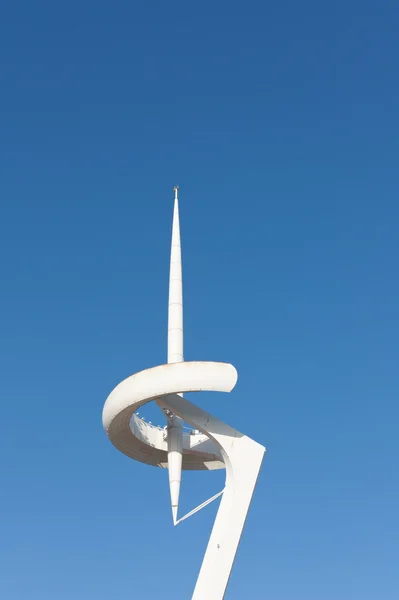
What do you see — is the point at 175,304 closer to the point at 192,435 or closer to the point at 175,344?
the point at 175,344

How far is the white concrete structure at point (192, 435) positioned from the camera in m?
51.5

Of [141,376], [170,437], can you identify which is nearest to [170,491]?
[170,437]

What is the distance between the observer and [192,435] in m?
61.3

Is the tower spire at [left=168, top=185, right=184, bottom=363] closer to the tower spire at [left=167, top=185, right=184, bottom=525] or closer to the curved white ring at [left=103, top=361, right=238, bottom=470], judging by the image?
the tower spire at [left=167, top=185, right=184, bottom=525]

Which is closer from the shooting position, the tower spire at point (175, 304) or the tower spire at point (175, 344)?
the tower spire at point (175, 344)

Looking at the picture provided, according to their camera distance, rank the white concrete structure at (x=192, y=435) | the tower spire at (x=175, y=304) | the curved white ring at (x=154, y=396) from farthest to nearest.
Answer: the tower spire at (x=175, y=304) → the white concrete structure at (x=192, y=435) → the curved white ring at (x=154, y=396)

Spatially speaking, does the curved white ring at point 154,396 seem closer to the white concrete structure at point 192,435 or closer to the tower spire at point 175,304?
the white concrete structure at point 192,435

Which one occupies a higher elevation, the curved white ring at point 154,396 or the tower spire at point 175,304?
the tower spire at point 175,304

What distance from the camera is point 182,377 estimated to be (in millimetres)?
51375

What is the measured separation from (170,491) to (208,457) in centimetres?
601

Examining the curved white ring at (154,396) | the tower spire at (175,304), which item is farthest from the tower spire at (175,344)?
the curved white ring at (154,396)

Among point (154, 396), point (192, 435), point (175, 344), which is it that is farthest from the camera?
point (192, 435)

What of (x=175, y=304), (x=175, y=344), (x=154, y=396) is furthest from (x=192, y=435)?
(x=154, y=396)

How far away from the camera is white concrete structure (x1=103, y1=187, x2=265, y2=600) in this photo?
51531 millimetres
